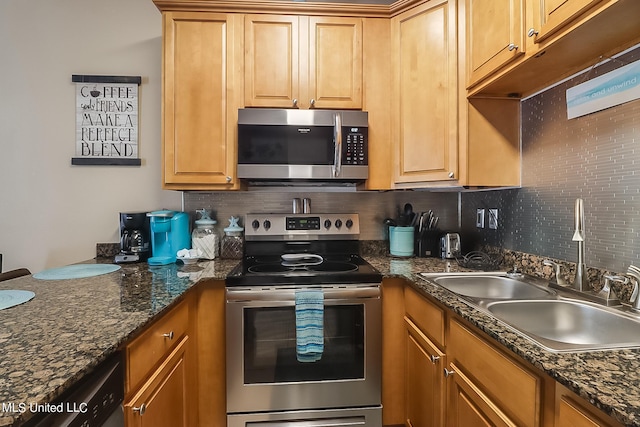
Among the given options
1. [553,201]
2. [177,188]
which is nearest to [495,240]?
[553,201]

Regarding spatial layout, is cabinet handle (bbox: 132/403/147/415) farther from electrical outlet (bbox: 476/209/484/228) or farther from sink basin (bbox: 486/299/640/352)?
electrical outlet (bbox: 476/209/484/228)

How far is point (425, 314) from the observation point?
1.41 m

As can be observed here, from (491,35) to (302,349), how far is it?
1.69m

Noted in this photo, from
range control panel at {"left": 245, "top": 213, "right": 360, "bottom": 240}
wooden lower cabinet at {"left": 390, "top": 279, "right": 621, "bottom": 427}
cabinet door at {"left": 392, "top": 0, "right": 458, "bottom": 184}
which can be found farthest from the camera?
range control panel at {"left": 245, "top": 213, "right": 360, "bottom": 240}

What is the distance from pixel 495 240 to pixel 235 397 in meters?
1.67

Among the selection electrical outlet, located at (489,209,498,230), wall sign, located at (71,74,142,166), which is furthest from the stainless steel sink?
wall sign, located at (71,74,142,166)

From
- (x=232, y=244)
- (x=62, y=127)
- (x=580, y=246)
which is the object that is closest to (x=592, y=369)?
(x=580, y=246)

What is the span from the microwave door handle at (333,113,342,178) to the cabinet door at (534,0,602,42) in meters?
0.95

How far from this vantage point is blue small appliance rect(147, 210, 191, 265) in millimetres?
1876

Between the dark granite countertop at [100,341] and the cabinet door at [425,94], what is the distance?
2.29 feet

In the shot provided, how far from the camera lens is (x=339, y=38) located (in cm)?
187

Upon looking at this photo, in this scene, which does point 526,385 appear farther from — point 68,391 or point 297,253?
point 297,253

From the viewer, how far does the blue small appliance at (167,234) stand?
1.88m

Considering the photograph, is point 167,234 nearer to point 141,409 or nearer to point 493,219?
point 141,409
